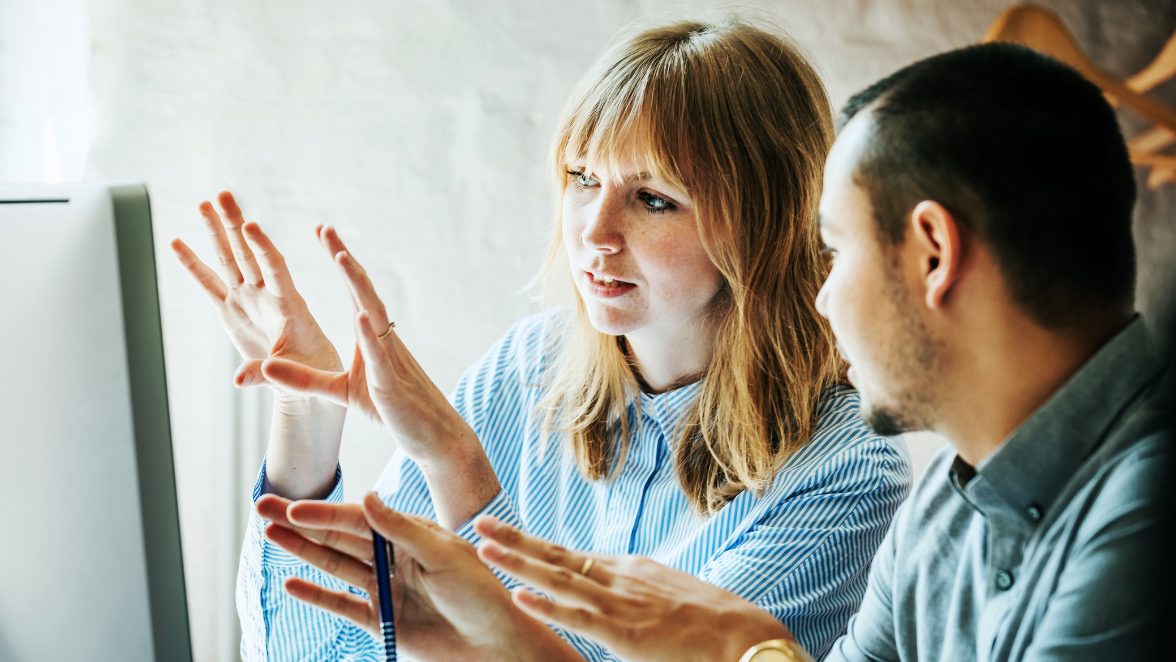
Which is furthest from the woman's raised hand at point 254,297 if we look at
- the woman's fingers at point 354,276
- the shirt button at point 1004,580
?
the shirt button at point 1004,580

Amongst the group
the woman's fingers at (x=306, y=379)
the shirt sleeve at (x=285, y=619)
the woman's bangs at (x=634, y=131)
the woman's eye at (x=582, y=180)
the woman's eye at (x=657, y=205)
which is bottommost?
the shirt sleeve at (x=285, y=619)

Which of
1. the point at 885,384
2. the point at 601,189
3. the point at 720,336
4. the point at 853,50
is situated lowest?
the point at 720,336

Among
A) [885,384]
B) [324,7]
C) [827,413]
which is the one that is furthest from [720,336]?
[324,7]

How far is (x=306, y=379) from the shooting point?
3.91ft

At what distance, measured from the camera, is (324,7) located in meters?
2.22

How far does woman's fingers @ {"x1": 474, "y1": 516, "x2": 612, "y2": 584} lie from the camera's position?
902 millimetres

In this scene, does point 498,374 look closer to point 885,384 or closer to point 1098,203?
point 885,384

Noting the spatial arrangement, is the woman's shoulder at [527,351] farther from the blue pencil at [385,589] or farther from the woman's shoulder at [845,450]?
the blue pencil at [385,589]

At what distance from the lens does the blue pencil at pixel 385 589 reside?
0.97m

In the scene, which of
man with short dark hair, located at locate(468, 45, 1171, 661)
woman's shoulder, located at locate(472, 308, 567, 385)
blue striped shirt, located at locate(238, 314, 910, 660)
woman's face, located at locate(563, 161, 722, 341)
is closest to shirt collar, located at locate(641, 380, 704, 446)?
blue striped shirt, located at locate(238, 314, 910, 660)

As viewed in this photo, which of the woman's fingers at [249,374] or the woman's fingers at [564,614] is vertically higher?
the woman's fingers at [249,374]

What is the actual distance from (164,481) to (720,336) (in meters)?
0.78

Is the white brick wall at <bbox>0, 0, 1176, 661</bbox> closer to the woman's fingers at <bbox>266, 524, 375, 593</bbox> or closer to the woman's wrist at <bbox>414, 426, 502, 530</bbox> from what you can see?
the woman's wrist at <bbox>414, 426, 502, 530</bbox>

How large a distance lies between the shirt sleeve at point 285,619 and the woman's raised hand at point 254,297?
174 mm
